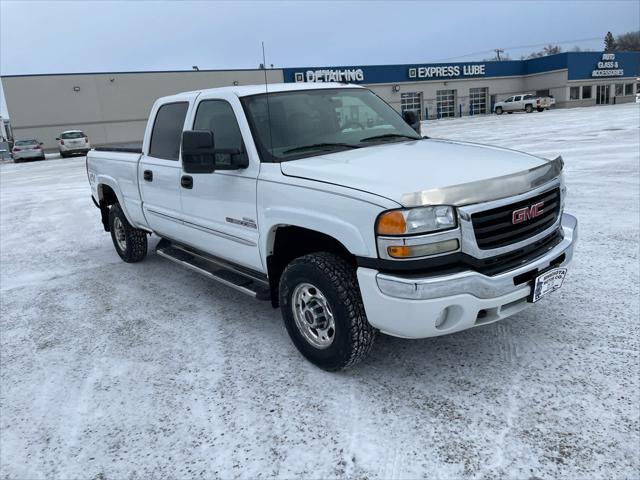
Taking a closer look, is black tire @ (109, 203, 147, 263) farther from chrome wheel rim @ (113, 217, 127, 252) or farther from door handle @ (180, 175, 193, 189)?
door handle @ (180, 175, 193, 189)

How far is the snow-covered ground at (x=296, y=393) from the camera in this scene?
106 inches

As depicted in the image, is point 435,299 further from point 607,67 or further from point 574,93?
point 607,67

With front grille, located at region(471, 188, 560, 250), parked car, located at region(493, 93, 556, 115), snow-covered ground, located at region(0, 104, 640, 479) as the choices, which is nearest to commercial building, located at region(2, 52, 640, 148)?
parked car, located at region(493, 93, 556, 115)

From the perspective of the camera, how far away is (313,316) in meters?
3.49

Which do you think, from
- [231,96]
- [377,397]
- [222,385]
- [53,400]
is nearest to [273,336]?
[222,385]

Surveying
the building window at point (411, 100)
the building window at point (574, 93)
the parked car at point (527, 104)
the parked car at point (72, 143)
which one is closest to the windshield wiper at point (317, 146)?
the parked car at point (72, 143)

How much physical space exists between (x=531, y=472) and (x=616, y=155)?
12565mm

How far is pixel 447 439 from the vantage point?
2795 mm

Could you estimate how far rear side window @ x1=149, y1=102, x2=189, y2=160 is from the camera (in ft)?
16.0

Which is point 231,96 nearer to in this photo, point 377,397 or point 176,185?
point 176,185

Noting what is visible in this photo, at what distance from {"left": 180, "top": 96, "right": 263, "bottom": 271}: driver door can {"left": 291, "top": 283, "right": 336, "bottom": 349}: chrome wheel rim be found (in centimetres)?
53

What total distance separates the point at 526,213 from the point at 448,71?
5782 cm

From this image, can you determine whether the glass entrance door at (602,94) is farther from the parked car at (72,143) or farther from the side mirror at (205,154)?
the side mirror at (205,154)

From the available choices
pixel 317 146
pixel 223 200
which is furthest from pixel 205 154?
pixel 317 146
